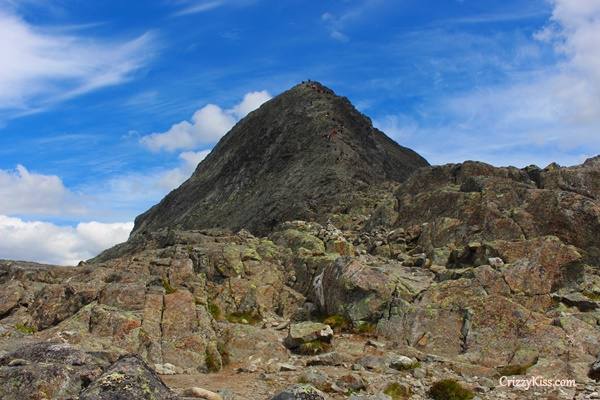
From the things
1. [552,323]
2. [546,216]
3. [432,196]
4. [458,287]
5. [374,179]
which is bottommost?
[552,323]

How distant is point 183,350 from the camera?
2416 centimetres

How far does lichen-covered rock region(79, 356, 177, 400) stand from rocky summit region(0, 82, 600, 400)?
42 mm

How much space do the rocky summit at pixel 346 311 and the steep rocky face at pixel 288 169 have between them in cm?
2592

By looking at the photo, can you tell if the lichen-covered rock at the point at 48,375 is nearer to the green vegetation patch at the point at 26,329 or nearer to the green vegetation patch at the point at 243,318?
the green vegetation patch at the point at 26,329

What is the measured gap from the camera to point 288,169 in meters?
96.6

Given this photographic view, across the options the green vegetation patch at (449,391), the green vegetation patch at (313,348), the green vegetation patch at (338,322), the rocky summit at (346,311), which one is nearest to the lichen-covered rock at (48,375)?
the rocky summit at (346,311)

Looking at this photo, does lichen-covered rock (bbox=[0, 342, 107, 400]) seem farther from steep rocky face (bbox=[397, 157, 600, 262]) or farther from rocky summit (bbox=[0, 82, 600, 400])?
steep rocky face (bbox=[397, 157, 600, 262])

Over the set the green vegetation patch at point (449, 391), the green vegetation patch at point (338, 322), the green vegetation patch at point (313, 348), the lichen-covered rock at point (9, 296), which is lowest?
the green vegetation patch at point (449, 391)

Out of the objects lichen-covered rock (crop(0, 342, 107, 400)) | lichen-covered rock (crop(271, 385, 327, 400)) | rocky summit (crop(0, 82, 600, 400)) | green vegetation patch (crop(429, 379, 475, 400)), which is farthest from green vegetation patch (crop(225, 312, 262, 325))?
lichen-covered rock (crop(271, 385, 327, 400))

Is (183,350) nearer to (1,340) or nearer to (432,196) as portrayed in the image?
(1,340)

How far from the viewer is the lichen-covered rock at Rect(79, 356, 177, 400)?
12.9 m

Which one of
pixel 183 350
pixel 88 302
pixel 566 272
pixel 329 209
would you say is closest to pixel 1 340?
pixel 88 302

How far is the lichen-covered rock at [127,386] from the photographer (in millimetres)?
12883

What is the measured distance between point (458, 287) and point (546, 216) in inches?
664
